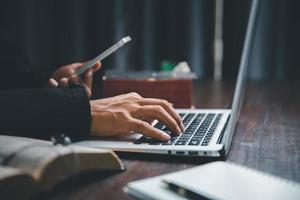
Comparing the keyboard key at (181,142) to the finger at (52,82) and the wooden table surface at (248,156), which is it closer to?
the wooden table surface at (248,156)

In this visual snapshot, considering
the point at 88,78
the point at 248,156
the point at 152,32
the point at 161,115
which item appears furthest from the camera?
the point at 152,32

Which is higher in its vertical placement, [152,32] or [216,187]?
[216,187]

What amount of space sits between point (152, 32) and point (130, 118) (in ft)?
5.51

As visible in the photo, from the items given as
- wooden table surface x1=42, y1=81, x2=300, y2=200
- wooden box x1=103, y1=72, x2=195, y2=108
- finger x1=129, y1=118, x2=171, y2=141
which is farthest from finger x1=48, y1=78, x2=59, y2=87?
finger x1=129, y1=118, x2=171, y2=141

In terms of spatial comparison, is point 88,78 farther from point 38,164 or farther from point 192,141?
point 38,164

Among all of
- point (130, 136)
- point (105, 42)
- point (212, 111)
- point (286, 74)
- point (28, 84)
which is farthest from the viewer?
point (105, 42)

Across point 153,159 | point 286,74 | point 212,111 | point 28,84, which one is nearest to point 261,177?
point 153,159

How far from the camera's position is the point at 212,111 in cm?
116

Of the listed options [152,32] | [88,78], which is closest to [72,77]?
[88,78]

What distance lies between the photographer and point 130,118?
0.86 meters

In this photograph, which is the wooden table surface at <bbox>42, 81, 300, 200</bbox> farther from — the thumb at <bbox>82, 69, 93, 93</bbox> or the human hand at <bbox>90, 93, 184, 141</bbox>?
the thumb at <bbox>82, 69, 93, 93</bbox>

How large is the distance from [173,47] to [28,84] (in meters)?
1.12

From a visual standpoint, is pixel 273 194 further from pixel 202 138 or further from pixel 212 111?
pixel 212 111

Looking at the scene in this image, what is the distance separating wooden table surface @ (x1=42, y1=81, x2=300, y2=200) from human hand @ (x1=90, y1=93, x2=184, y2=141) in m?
0.07
